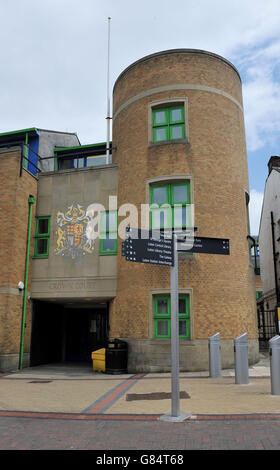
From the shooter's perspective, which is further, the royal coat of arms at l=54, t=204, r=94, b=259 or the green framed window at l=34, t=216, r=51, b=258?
the green framed window at l=34, t=216, r=51, b=258

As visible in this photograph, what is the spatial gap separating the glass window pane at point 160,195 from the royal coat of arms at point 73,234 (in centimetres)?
299

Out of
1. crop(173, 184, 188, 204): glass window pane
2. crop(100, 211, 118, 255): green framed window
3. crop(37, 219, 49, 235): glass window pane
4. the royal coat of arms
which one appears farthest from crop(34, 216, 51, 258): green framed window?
crop(173, 184, 188, 204): glass window pane

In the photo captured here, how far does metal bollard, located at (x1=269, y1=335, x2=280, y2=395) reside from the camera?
9.10 metres

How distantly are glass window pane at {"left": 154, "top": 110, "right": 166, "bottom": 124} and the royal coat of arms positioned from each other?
184 inches

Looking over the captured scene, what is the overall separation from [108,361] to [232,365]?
14.2 feet

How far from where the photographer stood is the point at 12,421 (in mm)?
7363

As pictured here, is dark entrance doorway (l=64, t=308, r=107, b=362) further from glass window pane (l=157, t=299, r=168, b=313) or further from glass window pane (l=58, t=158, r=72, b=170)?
glass window pane (l=58, t=158, r=72, b=170)

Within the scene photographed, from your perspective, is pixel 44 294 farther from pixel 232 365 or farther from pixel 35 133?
pixel 35 133

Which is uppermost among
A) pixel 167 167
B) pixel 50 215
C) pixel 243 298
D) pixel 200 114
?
pixel 200 114

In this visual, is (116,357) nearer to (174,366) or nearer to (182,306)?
(182,306)

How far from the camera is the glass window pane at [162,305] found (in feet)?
49.3

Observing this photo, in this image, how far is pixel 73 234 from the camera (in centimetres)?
1709

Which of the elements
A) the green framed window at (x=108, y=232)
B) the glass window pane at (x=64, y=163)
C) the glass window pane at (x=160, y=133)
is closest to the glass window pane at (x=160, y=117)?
the glass window pane at (x=160, y=133)

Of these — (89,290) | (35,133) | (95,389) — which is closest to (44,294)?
(89,290)
